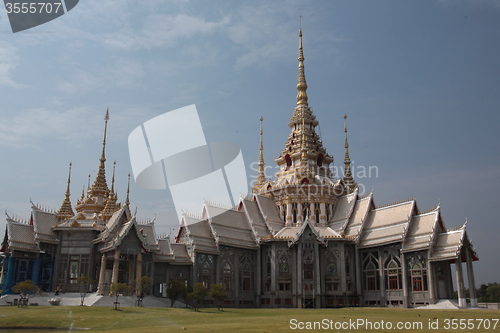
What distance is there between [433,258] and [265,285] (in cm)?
1613

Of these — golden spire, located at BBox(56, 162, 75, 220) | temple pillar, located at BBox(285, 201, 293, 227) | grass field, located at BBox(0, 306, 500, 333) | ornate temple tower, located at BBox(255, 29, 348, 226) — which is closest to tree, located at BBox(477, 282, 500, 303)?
ornate temple tower, located at BBox(255, 29, 348, 226)

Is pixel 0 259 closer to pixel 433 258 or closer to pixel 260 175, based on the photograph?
pixel 260 175

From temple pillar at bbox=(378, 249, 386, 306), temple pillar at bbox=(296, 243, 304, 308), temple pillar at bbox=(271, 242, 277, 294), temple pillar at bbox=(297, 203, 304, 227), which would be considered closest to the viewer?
temple pillar at bbox=(378, 249, 386, 306)

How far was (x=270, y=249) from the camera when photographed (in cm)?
4897

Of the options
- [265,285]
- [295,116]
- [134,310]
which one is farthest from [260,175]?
[134,310]

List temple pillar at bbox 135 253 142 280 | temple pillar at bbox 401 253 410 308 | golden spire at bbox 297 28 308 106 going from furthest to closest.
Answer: golden spire at bbox 297 28 308 106 → temple pillar at bbox 401 253 410 308 → temple pillar at bbox 135 253 142 280

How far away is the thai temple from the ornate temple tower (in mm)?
164

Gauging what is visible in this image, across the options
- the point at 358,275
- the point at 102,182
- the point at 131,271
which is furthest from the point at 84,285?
the point at 358,275

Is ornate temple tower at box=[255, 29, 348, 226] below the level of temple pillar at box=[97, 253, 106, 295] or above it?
above

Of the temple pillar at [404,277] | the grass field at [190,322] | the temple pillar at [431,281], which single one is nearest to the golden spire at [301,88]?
the temple pillar at [404,277]

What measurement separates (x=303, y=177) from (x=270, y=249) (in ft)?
32.4

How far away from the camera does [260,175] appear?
73062mm

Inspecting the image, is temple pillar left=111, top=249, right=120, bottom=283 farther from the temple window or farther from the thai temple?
the temple window

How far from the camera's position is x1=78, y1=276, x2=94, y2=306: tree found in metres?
36.1
